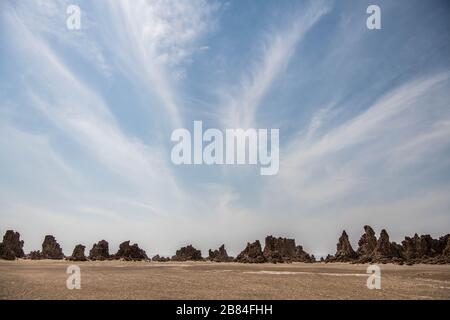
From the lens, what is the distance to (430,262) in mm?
68938

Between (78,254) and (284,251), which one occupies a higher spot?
(78,254)

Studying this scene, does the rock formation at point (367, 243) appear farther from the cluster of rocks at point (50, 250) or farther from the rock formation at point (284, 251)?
the cluster of rocks at point (50, 250)

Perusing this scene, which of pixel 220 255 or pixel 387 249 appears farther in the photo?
pixel 220 255

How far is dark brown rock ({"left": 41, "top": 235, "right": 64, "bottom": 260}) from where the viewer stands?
86.4m

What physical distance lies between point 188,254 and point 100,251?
996 inches

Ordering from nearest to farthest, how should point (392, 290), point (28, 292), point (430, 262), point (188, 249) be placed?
point (28, 292) → point (392, 290) → point (430, 262) → point (188, 249)

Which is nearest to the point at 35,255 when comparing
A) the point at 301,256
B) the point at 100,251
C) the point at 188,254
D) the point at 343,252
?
the point at 100,251

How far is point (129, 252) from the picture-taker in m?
81.6

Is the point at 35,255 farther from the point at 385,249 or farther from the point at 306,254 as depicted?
the point at 385,249
